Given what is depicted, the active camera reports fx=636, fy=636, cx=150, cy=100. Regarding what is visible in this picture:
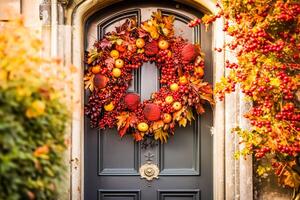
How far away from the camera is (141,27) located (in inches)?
232

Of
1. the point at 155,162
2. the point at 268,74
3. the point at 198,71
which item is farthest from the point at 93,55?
the point at 268,74

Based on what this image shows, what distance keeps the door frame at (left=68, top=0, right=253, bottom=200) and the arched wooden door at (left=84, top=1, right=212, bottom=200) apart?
0.10m

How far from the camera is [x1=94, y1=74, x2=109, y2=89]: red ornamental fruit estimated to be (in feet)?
19.0

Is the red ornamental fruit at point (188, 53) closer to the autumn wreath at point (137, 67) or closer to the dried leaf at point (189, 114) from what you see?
the autumn wreath at point (137, 67)

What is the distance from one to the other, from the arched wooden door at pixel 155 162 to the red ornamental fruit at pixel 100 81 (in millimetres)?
353

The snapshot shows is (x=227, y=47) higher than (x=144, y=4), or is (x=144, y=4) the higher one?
(x=144, y=4)

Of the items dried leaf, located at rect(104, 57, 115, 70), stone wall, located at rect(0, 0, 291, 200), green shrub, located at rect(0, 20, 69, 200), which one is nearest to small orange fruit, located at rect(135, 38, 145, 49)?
dried leaf, located at rect(104, 57, 115, 70)

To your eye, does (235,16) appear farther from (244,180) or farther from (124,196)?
(124,196)

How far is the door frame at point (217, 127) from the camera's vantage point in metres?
5.63

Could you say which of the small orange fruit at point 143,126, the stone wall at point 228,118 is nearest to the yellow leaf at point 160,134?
the small orange fruit at point 143,126

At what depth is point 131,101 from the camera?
5.78 metres

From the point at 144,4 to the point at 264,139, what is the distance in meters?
1.77

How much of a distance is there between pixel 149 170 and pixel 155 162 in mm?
94

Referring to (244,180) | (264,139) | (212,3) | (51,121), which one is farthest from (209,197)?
(51,121)
